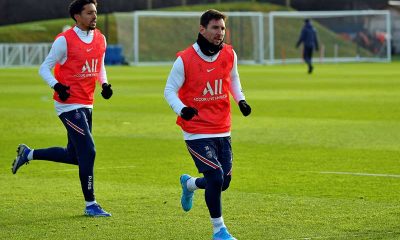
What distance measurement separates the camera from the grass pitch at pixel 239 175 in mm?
10547

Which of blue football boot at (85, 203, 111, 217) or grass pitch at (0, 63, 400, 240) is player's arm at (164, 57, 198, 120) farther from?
blue football boot at (85, 203, 111, 217)

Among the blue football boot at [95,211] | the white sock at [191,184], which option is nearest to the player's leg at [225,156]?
the white sock at [191,184]

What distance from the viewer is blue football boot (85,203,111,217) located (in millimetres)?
11266

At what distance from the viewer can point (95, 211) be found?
11328 millimetres

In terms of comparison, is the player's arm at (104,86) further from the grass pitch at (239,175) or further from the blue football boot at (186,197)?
the blue football boot at (186,197)

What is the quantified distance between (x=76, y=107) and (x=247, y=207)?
1979mm

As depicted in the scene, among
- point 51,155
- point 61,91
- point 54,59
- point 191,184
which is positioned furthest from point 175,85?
point 51,155

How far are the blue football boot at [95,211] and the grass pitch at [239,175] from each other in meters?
0.11

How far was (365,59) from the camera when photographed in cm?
6669

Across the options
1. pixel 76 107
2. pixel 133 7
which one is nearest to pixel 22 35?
pixel 133 7

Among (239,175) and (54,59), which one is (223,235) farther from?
(239,175)

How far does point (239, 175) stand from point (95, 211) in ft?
11.8

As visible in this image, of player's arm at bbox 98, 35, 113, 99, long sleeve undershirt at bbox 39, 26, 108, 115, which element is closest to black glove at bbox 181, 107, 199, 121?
long sleeve undershirt at bbox 39, 26, 108, 115

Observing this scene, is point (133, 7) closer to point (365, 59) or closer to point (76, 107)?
point (365, 59)
